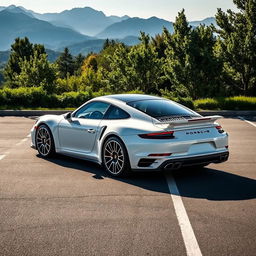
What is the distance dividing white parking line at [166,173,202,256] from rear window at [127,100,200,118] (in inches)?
51.4

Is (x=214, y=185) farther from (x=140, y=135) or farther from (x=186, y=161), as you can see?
(x=140, y=135)

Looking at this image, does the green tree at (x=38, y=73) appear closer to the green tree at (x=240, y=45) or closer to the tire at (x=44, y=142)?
the green tree at (x=240, y=45)

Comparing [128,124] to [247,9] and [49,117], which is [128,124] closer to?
[49,117]

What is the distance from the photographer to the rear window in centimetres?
764

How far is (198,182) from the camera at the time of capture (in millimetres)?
7074

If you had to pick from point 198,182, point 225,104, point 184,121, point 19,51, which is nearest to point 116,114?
point 184,121

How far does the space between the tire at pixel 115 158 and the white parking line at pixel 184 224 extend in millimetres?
787

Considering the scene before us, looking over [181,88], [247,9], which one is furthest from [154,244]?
[247,9]

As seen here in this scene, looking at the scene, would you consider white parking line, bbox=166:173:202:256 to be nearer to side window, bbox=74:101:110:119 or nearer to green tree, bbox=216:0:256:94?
side window, bbox=74:101:110:119

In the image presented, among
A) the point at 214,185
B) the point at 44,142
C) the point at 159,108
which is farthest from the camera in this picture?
the point at 44,142

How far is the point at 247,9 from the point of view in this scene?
1307 inches

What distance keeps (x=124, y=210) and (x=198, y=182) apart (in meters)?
1.87

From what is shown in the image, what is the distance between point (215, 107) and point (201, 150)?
48.4 ft

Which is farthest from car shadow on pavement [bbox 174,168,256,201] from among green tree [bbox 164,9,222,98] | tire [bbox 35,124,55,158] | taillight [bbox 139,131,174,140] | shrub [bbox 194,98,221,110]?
green tree [bbox 164,9,222,98]
